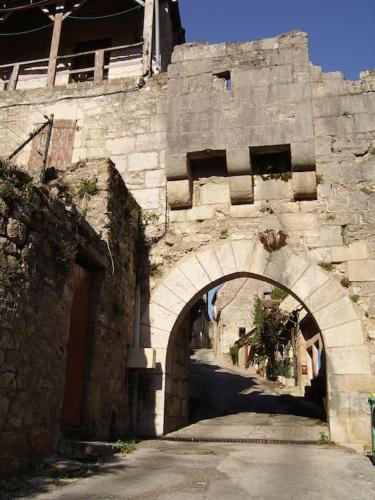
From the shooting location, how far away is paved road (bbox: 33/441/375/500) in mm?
3090

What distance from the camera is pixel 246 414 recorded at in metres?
8.87

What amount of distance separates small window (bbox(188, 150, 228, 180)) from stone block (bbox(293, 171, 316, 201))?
1.09 meters

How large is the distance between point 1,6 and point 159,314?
989cm

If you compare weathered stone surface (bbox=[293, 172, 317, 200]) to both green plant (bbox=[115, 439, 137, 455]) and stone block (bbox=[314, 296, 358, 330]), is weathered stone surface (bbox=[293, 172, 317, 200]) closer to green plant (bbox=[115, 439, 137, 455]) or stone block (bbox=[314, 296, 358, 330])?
stone block (bbox=[314, 296, 358, 330])

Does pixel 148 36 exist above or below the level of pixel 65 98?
above

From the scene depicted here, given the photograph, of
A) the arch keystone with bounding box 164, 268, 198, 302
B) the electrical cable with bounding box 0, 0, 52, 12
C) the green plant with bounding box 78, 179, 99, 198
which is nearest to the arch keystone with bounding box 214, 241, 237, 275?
the arch keystone with bounding box 164, 268, 198, 302

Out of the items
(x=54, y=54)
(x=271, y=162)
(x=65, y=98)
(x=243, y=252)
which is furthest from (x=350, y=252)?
(x=54, y=54)

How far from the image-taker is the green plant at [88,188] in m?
5.91

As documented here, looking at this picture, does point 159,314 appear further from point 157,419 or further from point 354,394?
point 354,394

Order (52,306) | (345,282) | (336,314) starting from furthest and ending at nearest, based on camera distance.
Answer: (345,282) → (336,314) → (52,306)

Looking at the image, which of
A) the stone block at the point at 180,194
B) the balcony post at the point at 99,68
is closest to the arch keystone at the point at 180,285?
the stone block at the point at 180,194

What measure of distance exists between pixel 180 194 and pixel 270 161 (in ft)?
4.76

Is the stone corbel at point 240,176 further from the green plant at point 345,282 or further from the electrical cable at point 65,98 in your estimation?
the electrical cable at point 65,98

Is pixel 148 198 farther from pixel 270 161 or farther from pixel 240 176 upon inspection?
pixel 270 161
